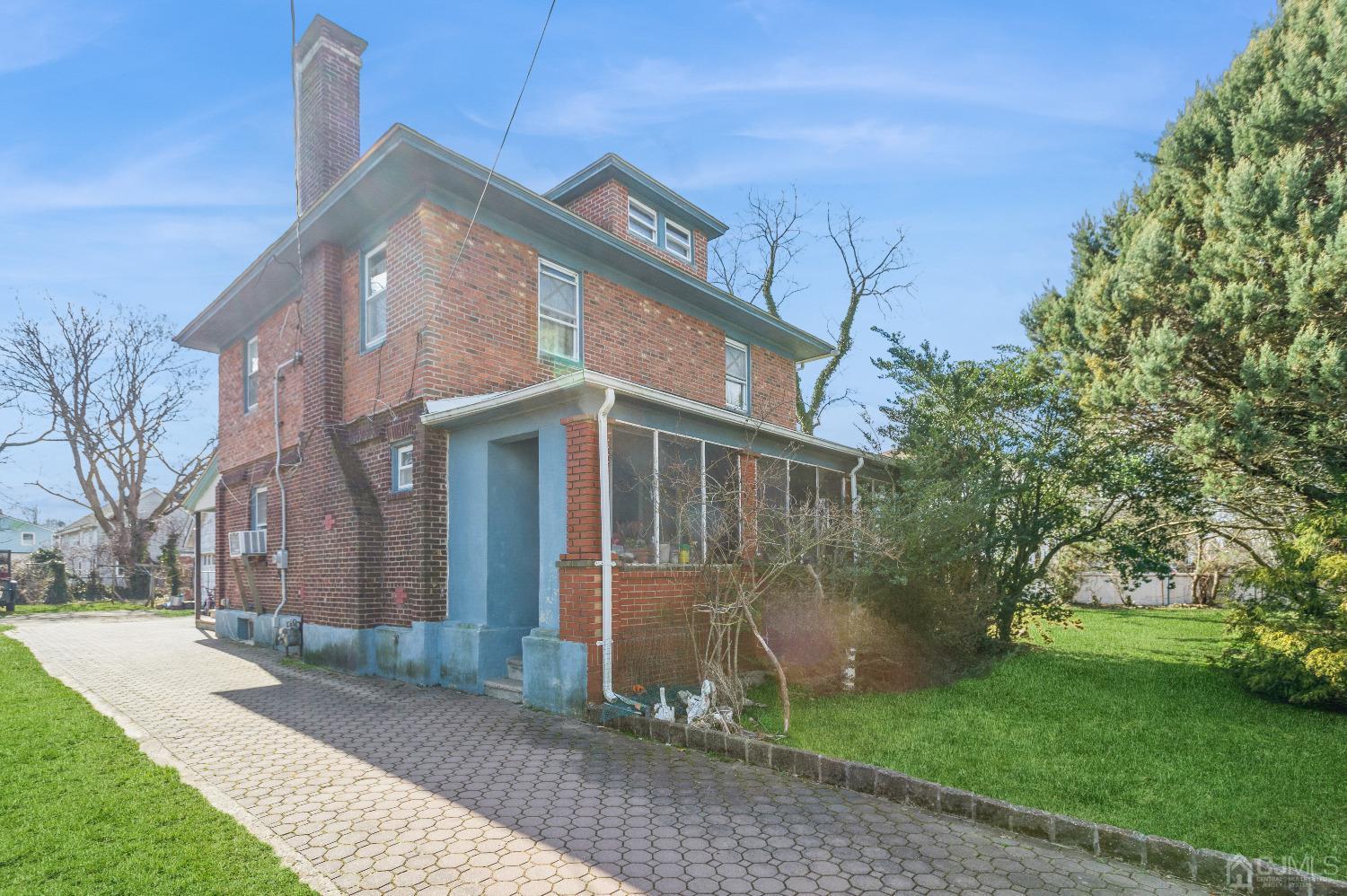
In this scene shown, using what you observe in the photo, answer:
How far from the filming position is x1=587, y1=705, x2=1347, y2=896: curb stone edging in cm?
372

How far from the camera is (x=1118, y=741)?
6.14 m

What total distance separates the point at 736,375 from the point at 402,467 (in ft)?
23.9

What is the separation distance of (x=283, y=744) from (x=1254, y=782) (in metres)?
7.58

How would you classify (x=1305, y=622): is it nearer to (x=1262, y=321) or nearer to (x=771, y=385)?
(x=1262, y=321)

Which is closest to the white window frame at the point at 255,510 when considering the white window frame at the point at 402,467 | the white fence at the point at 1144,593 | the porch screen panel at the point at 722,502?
the white window frame at the point at 402,467

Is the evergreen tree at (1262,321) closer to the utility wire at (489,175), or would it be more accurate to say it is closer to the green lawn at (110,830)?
the utility wire at (489,175)

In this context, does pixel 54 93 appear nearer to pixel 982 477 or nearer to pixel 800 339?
pixel 982 477

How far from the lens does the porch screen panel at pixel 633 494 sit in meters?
8.54

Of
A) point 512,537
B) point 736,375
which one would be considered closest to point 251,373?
point 512,537

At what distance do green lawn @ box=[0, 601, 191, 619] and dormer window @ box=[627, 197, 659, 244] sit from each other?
19.1m

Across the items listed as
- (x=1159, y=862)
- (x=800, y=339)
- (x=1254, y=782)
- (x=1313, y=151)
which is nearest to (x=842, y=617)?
(x=1254, y=782)

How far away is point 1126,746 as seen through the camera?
601 cm

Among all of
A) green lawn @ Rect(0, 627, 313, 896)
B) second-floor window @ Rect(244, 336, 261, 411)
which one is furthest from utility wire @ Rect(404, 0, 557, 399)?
second-floor window @ Rect(244, 336, 261, 411)

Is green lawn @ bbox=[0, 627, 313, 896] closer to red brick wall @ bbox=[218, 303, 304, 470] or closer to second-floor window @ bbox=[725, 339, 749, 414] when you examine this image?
red brick wall @ bbox=[218, 303, 304, 470]
